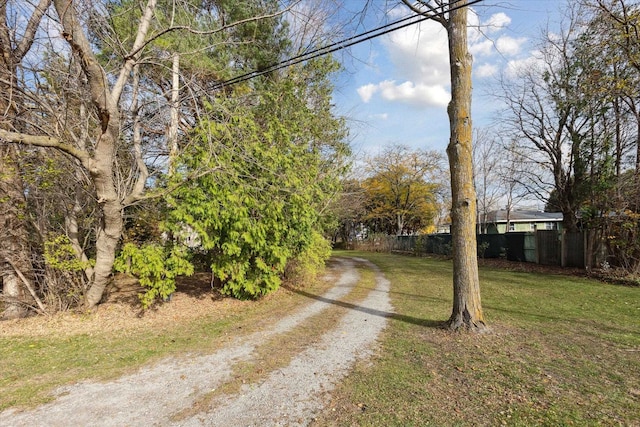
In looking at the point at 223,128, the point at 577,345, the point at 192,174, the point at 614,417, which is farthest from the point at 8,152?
the point at 577,345

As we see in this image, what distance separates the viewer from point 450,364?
12.9ft

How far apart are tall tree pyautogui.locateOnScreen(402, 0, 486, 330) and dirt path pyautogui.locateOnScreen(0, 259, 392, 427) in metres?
1.64

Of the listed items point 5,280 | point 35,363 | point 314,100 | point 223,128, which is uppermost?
point 314,100

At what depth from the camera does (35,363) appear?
4113mm

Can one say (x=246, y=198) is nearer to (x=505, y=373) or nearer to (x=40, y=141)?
(x=40, y=141)

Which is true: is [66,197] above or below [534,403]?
above

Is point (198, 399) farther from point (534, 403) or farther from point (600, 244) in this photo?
point (600, 244)

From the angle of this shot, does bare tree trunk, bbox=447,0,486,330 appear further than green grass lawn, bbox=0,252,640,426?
Yes

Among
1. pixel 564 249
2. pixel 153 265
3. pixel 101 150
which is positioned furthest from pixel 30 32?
pixel 564 249

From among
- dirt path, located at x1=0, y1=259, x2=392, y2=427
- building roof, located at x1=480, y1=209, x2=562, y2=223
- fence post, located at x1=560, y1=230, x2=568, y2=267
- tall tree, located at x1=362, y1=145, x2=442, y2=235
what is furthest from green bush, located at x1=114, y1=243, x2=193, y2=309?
building roof, located at x1=480, y1=209, x2=562, y2=223

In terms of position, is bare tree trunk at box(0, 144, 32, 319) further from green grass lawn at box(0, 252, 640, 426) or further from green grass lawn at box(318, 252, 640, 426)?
green grass lawn at box(318, 252, 640, 426)

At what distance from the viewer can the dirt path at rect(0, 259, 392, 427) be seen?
281 cm

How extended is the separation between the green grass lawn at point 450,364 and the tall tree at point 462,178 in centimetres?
45

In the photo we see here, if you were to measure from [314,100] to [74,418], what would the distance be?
12248 millimetres
